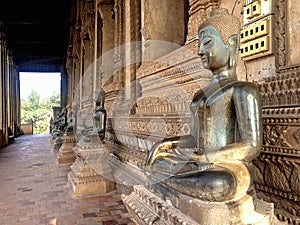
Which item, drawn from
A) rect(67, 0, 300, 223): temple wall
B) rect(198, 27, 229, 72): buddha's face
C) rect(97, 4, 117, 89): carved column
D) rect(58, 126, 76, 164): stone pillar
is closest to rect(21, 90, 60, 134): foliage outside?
rect(58, 126, 76, 164): stone pillar

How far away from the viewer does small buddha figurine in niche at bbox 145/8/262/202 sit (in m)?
1.45

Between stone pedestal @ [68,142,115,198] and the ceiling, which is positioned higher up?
the ceiling

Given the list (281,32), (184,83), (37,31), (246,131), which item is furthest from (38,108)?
(246,131)

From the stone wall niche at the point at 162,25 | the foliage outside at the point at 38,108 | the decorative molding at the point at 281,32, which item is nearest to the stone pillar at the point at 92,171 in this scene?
the stone wall niche at the point at 162,25

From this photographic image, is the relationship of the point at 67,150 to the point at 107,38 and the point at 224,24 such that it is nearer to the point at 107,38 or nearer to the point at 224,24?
the point at 107,38

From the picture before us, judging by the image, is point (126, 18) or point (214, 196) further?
point (126, 18)

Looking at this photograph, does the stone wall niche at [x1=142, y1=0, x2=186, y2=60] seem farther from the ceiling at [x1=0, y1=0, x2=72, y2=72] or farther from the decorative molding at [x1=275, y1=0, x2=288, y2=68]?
the ceiling at [x1=0, y1=0, x2=72, y2=72]

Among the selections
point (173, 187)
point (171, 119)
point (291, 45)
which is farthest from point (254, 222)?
point (171, 119)

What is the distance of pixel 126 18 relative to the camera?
560 cm

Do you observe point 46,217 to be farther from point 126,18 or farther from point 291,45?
point 126,18

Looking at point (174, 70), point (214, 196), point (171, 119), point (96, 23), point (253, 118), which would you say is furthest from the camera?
point (96, 23)

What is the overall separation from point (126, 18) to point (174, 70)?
276 cm

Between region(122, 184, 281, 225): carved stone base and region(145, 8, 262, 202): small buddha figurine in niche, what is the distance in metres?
0.04

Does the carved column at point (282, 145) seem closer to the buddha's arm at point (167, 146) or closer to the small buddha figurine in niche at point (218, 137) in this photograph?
the small buddha figurine in niche at point (218, 137)
